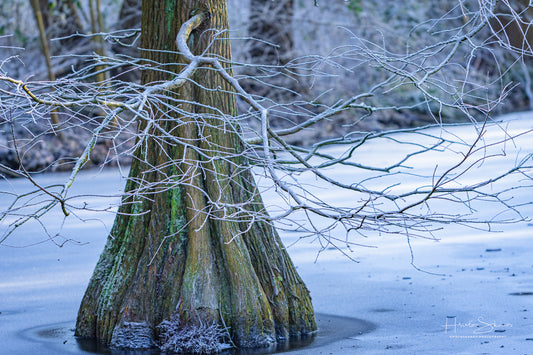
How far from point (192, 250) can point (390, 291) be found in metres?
2.17

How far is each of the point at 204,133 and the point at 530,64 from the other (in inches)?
729

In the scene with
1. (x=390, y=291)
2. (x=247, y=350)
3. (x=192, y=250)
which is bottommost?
(x=247, y=350)

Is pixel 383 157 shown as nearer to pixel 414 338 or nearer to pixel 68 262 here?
pixel 68 262

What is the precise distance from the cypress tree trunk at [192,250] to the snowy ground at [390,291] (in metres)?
0.31

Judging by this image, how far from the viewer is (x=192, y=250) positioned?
530cm

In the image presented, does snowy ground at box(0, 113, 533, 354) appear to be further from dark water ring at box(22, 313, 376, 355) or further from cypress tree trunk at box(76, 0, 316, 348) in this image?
cypress tree trunk at box(76, 0, 316, 348)

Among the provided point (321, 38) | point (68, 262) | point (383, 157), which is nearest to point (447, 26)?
point (321, 38)
